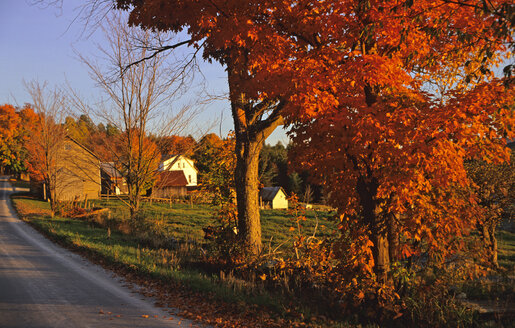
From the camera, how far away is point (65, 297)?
730cm

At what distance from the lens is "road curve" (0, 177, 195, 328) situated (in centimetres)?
600

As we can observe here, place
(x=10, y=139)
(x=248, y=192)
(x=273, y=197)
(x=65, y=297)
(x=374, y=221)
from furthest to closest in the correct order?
1. (x=10, y=139)
2. (x=273, y=197)
3. (x=248, y=192)
4. (x=65, y=297)
5. (x=374, y=221)

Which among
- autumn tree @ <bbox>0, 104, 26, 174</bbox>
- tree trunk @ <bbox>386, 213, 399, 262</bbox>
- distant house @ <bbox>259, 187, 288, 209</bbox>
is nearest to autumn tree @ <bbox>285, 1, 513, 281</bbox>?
tree trunk @ <bbox>386, 213, 399, 262</bbox>

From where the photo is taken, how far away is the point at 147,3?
1028 cm

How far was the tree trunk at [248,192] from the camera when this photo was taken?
10.4 m

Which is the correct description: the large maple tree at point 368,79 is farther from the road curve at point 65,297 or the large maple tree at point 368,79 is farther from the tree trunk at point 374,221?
the road curve at point 65,297

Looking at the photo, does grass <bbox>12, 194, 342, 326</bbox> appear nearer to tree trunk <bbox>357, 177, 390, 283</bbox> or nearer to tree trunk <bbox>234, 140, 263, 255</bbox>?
tree trunk <bbox>234, 140, 263, 255</bbox>

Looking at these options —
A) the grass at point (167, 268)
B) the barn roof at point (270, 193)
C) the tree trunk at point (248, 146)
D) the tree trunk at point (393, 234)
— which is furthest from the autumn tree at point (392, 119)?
the barn roof at point (270, 193)

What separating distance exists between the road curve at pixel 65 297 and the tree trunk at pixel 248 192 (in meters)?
3.64

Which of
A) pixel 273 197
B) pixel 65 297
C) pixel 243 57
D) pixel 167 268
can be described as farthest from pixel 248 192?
pixel 273 197

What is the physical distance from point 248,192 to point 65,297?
5.22 metres

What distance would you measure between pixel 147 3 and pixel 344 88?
694cm

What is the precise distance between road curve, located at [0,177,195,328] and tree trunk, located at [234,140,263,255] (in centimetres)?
364

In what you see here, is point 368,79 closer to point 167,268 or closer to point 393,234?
point 393,234
